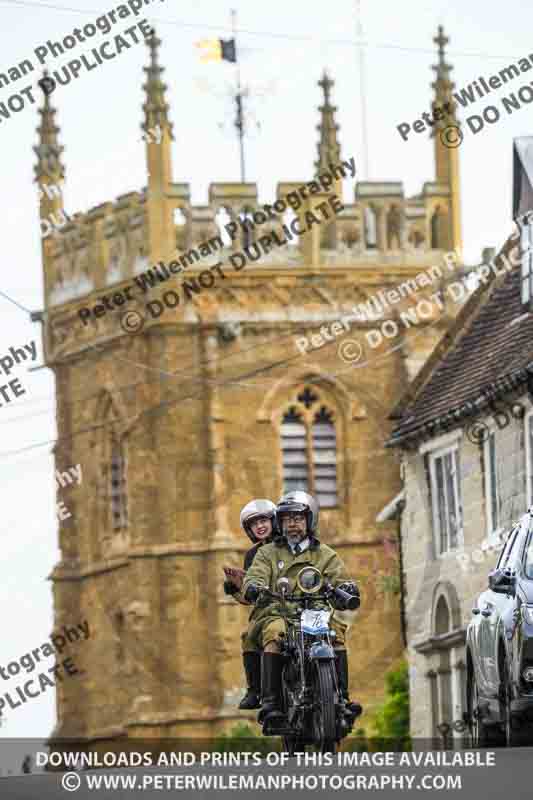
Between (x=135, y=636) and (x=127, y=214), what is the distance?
10465mm

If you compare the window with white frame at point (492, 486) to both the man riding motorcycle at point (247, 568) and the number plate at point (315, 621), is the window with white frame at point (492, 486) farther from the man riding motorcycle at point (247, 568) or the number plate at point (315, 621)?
the number plate at point (315, 621)

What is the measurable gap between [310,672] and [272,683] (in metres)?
0.46

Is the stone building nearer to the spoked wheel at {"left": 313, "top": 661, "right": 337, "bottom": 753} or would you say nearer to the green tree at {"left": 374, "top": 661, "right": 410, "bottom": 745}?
the green tree at {"left": 374, "top": 661, "right": 410, "bottom": 745}

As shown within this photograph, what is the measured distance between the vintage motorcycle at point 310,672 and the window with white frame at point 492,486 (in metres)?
23.9

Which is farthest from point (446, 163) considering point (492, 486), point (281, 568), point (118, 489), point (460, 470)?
point (281, 568)

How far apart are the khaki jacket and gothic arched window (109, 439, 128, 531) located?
206 feet

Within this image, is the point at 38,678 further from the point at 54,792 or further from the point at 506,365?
the point at 54,792

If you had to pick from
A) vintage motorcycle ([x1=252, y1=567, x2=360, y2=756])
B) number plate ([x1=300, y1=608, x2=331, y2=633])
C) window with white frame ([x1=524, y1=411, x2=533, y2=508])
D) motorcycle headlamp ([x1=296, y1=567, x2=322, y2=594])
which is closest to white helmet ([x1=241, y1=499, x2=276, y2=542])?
vintage motorcycle ([x1=252, y1=567, x2=360, y2=756])

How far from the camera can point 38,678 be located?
63.8m

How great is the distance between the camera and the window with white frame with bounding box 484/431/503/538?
151 ft

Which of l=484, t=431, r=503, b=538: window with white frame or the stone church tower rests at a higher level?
the stone church tower

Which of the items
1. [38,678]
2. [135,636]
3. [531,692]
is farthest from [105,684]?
[531,692]

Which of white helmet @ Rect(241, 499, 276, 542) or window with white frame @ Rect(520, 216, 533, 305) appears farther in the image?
window with white frame @ Rect(520, 216, 533, 305)

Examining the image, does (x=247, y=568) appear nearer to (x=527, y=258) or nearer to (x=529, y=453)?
(x=529, y=453)
